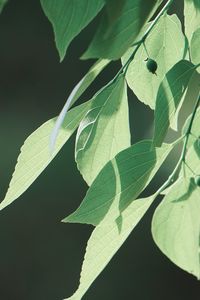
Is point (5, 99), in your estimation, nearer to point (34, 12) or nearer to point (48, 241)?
point (34, 12)

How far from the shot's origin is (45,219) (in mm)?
4727

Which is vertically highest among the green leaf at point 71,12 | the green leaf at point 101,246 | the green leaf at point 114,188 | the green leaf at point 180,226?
the green leaf at point 71,12

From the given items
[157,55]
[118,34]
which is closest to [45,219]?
[157,55]

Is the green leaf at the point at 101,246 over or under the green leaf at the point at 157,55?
under

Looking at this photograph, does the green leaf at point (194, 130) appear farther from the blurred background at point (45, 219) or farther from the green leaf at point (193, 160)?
the blurred background at point (45, 219)

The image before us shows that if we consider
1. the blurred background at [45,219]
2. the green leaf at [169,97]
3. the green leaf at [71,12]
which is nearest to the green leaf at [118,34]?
the green leaf at [71,12]

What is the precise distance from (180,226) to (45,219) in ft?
13.0

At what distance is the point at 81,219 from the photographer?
843mm

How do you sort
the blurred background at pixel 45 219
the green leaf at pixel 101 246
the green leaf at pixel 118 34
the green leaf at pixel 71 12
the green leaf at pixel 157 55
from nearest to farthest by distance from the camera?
1. the green leaf at pixel 118 34
2. the green leaf at pixel 71 12
3. the green leaf at pixel 101 246
4. the green leaf at pixel 157 55
5. the blurred background at pixel 45 219

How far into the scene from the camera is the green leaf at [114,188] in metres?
0.84

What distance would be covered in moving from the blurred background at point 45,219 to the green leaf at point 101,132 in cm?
340

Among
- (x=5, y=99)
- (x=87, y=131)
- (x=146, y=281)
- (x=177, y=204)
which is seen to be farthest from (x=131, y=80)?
(x=146, y=281)

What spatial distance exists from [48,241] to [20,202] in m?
0.26

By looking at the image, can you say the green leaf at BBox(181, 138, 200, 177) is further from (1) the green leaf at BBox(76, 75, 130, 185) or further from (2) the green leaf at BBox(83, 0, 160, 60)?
(2) the green leaf at BBox(83, 0, 160, 60)
